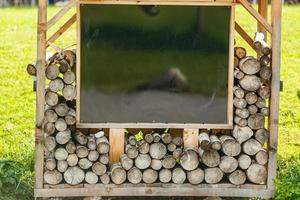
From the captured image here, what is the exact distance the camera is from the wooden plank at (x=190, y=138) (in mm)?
7898

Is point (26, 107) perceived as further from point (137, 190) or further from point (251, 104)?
point (251, 104)

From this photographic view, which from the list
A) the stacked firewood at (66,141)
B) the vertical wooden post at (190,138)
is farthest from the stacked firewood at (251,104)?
the stacked firewood at (66,141)

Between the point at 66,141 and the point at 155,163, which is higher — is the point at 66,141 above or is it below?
Answer: above

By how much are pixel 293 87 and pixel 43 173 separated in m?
6.52

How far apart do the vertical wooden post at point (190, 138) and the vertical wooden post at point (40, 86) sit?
1337mm

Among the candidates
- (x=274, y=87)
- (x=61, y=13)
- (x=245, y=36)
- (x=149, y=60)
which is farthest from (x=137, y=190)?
(x=245, y=36)

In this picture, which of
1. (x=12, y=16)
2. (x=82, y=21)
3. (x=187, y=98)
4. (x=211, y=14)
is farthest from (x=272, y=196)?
(x=12, y=16)

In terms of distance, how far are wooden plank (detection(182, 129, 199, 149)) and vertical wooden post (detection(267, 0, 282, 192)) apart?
0.70 metres

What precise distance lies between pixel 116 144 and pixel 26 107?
4306 millimetres

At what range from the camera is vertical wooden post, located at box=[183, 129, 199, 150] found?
7898mm

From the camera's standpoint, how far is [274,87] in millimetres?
7828

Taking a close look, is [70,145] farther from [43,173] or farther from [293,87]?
[293,87]

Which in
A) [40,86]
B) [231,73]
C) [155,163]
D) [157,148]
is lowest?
[155,163]

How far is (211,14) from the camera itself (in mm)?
7750
